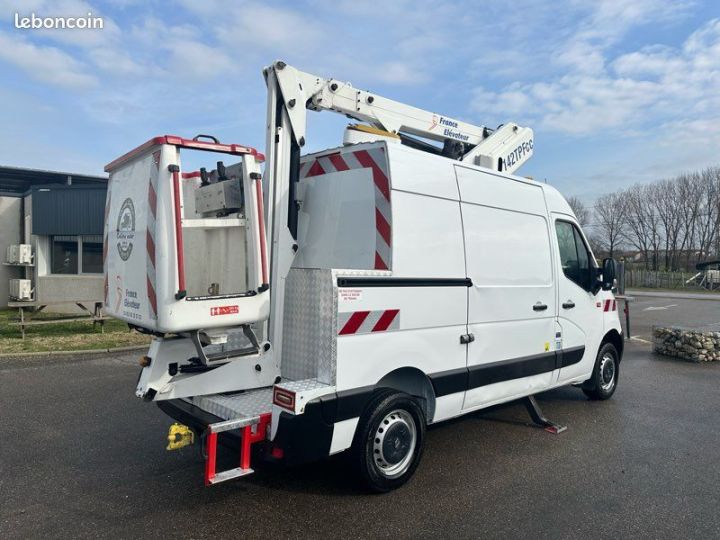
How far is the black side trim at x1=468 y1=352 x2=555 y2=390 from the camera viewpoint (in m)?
4.61

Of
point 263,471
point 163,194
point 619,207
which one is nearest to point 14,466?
point 263,471

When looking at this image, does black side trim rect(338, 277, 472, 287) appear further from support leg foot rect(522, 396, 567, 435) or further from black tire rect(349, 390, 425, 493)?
support leg foot rect(522, 396, 567, 435)

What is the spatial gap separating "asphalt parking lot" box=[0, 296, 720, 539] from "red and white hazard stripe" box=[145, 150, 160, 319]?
1.49 m

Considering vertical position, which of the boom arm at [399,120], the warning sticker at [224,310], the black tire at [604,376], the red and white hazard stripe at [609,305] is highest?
the boom arm at [399,120]

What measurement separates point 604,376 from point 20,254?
17421mm

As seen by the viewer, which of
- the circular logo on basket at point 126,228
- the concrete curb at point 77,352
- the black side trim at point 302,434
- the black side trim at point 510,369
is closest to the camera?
the black side trim at point 302,434

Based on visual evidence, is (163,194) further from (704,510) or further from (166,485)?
(704,510)

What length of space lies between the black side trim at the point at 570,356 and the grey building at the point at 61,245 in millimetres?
14803

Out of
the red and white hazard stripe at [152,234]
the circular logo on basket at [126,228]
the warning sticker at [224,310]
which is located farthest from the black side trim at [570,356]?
the circular logo on basket at [126,228]

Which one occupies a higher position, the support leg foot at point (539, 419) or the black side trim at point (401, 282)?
the black side trim at point (401, 282)

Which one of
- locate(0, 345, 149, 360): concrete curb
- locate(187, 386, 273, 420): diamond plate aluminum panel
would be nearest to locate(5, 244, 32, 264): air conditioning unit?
locate(0, 345, 149, 360): concrete curb

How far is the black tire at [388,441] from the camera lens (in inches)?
147

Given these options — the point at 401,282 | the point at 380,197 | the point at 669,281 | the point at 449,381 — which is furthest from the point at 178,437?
the point at 669,281

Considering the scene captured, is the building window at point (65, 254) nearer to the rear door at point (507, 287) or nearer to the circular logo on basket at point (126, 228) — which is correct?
the circular logo on basket at point (126, 228)
